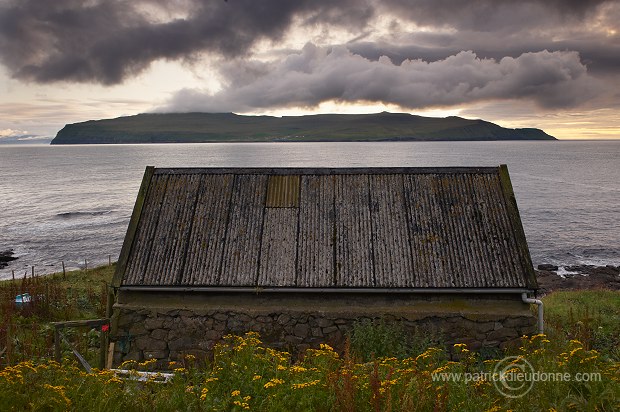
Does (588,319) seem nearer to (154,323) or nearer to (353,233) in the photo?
(353,233)

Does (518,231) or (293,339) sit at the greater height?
(518,231)

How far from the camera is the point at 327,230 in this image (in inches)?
554

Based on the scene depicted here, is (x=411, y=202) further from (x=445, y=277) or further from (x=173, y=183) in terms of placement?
(x=173, y=183)

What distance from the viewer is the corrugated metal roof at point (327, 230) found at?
1298cm

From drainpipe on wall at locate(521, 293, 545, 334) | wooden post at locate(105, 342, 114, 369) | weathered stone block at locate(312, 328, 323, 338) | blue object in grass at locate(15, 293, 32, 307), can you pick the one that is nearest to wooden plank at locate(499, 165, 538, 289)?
drainpipe on wall at locate(521, 293, 545, 334)

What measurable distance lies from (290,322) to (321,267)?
1.65m

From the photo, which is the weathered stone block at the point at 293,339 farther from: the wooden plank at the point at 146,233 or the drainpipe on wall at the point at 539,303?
the drainpipe on wall at the point at 539,303

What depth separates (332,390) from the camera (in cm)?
638

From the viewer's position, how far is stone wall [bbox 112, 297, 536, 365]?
12.6 m

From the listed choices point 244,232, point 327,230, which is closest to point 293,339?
point 327,230

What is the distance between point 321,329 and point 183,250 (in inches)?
173

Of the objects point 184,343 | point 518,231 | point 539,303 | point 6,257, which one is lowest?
point 6,257

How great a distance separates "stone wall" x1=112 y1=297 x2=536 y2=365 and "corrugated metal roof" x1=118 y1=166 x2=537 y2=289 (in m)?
0.59

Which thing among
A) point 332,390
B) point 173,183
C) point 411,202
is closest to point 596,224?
point 411,202
